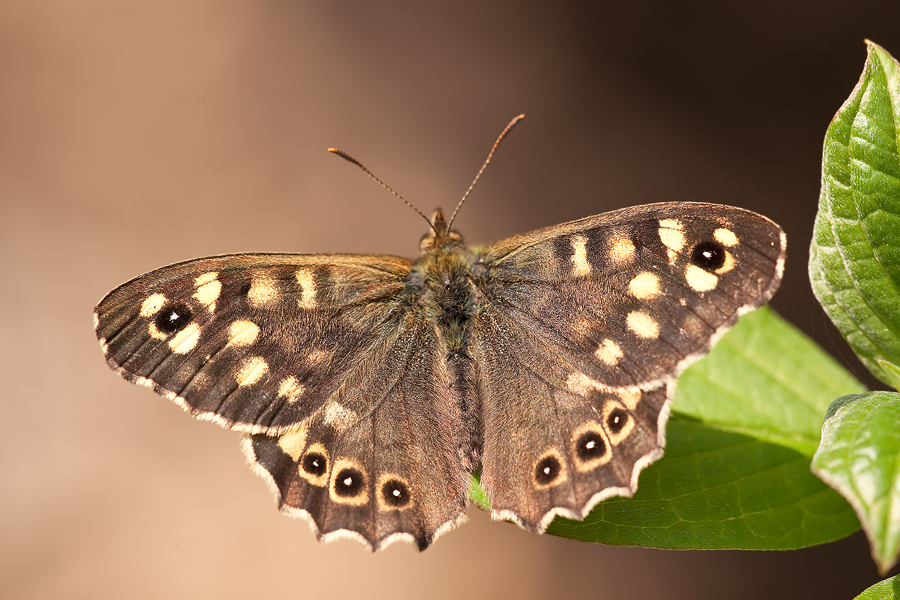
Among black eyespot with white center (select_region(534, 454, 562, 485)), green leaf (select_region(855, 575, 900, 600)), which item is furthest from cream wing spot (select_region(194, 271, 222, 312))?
green leaf (select_region(855, 575, 900, 600))

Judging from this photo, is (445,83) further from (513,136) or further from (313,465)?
(313,465)

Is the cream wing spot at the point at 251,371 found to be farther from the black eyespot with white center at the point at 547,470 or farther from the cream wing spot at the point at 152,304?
the black eyespot with white center at the point at 547,470

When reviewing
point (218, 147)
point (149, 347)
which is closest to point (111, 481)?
point (218, 147)

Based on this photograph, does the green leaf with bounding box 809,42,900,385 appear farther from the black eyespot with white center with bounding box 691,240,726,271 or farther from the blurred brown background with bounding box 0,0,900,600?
the blurred brown background with bounding box 0,0,900,600

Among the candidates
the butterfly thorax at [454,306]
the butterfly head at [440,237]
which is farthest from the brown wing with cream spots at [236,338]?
the butterfly head at [440,237]

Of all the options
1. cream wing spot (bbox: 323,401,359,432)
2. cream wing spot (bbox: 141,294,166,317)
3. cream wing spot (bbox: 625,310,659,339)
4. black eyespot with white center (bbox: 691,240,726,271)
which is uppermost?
black eyespot with white center (bbox: 691,240,726,271)

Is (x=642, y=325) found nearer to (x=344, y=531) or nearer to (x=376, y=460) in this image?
(x=376, y=460)

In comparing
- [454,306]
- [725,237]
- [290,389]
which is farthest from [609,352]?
[290,389]
